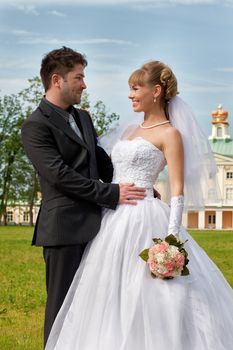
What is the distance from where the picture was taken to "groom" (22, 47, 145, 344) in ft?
20.0

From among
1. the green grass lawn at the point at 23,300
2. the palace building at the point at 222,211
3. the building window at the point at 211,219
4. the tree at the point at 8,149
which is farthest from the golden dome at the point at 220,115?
the green grass lawn at the point at 23,300

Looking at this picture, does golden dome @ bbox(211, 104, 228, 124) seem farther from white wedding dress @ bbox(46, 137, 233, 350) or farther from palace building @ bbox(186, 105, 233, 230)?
white wedding dress @ bbox(46, 137, 233, 350)

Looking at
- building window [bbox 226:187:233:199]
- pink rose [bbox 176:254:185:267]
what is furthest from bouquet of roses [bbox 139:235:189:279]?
building window [bbox 226:187:233:199]

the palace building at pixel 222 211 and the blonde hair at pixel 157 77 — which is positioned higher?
the palace building at pixel 222 211

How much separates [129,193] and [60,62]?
118 cm

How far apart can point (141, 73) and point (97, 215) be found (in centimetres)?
121

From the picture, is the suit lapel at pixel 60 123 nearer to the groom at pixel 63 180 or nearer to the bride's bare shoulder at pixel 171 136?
the groom at pixel 63 180

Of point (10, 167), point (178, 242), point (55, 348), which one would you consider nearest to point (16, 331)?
point (55, 348)

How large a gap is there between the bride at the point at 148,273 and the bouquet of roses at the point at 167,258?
122 mm

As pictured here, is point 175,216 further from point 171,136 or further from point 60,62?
point 60,62

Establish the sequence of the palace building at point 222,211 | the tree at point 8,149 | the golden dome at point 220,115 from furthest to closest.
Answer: the golden dome at point 220,115 < the palace building at point 222,211 < the tree at point 8,149

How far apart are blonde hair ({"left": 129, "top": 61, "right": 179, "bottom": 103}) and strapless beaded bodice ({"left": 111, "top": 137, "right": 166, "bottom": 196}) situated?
455 millimetres

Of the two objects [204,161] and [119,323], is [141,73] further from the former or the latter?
[119,323]

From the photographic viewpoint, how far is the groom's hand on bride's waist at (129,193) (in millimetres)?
6203
